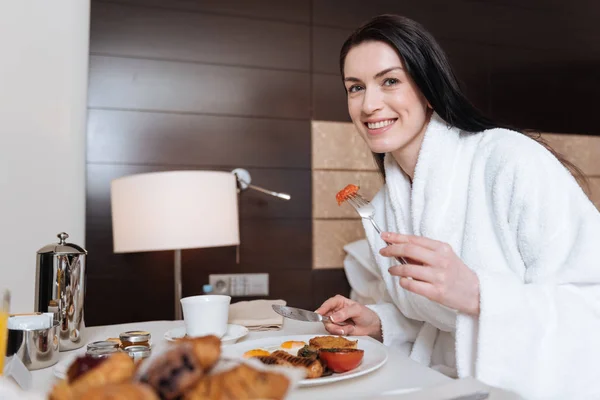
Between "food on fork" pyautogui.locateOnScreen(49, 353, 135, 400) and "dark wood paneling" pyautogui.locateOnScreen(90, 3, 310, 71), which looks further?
"dark wood paneling" pyautogui.locateOnScreen(90, 3, 310, 71)

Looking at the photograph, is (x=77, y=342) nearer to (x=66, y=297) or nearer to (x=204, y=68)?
(x=66, y=297)

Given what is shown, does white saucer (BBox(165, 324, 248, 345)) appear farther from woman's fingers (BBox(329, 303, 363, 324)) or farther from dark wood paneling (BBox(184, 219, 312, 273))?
dark wood paneling (BBox(184, 219, 312, 273))

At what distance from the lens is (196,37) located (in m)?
2.60

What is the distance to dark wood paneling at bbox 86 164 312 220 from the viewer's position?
2414mm

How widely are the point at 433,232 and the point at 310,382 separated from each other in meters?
0.61

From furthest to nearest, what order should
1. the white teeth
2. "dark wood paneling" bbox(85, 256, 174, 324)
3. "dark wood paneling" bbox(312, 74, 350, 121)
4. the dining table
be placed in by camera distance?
1. "dark wood paneling" bbox(312, 74, 350, 121)
2. "dark wood paneling" bbox(85, 256, 174, 324)
3. the white teeth
4. the dining table

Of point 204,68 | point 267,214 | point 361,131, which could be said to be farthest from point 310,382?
point 204,68

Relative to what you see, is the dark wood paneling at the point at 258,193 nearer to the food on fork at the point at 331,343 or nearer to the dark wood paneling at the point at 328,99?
the dark wood paneling at the point at 328,99

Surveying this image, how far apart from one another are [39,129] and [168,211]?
921 millimetres

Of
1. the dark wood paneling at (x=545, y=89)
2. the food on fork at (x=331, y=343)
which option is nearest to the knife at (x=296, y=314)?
the food on fork at (x=331, y=343)

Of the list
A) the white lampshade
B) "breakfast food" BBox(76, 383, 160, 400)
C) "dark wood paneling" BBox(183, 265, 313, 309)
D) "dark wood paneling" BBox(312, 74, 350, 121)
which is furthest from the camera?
"dark wood paneling" BBox(312, 74, 350, 121)

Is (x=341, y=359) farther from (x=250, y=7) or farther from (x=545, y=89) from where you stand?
(x=545, y=89)

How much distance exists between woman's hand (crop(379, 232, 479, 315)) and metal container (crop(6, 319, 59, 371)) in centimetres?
57

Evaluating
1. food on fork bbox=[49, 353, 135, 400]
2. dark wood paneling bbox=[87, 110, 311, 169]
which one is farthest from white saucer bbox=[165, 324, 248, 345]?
dark wood paneling bbox=[87, 110, 311, 169]
